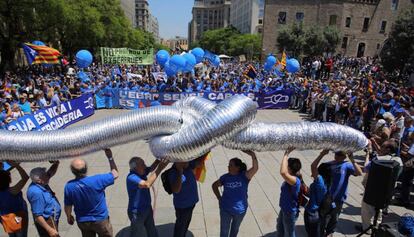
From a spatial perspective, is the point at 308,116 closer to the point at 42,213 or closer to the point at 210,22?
the point at 42,213

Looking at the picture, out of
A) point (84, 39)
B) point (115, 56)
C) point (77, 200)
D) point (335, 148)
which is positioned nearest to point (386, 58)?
point (115, 56)

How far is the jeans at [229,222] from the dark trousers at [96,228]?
148 cm

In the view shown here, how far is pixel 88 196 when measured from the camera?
3.56 m

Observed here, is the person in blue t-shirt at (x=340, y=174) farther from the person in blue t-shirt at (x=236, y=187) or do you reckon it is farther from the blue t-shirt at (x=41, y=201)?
the blue t-shirt at (x=41, y=201)

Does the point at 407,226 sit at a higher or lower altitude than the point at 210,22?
lower

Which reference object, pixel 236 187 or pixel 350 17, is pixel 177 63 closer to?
pixel 236 187

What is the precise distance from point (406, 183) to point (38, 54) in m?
16.5

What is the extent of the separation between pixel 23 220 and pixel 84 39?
33.6 metres

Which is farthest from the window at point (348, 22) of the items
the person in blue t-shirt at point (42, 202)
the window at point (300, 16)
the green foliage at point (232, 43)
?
the person in blue t-shirt at point (42, 202)

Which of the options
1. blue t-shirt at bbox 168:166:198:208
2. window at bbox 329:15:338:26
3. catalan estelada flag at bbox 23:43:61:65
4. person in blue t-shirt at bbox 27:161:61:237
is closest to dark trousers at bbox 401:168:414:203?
blue t-shirt at bbox 168:166:198:208

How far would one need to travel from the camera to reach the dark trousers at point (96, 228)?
3715mm

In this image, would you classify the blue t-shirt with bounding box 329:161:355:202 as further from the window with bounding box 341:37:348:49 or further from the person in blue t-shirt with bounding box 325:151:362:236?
the window with bounding box 341:37:348:49

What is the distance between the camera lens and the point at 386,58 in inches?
1008

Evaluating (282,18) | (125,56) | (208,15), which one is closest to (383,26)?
(282,18)
